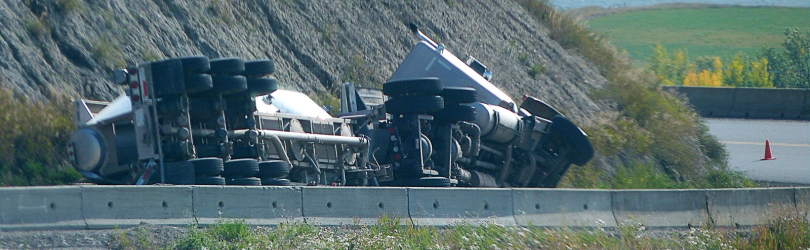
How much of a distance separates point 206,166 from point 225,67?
1.04 metres

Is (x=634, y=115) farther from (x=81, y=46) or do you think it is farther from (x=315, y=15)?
(x=81, y=46)

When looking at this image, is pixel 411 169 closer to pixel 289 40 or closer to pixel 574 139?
pixel 574 139

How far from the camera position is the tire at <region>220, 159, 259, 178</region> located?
8.73 meters

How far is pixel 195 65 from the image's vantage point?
8.40 m

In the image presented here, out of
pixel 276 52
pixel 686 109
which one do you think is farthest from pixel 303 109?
pixel 686 109

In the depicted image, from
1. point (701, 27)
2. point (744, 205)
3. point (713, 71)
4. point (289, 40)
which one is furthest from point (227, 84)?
point (701, 27)

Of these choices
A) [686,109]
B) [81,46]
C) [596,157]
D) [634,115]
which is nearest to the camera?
[81,46]

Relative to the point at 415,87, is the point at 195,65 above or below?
above

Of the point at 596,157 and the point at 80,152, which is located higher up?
the point at 80,152

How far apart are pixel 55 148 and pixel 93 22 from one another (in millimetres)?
2938

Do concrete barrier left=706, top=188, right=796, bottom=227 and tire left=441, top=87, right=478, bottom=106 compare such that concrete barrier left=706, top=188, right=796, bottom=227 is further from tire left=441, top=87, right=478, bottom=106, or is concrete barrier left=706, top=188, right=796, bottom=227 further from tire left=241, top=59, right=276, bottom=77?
tire left=241, top=59, right=276, bottom=77

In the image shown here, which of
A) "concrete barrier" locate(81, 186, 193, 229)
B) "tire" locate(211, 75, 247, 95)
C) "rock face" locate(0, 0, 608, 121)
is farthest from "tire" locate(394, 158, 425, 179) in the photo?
"rock face" locate(0, 0, 608, 121)

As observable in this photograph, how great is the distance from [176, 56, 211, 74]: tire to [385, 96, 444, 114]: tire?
2.61 m

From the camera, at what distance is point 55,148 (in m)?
10.1
